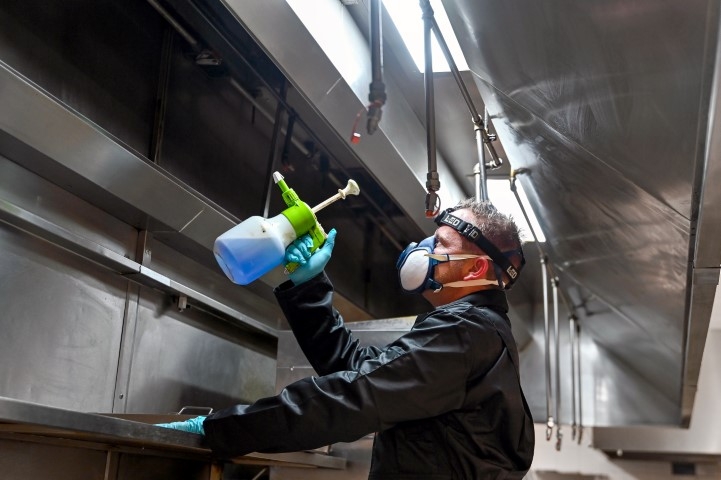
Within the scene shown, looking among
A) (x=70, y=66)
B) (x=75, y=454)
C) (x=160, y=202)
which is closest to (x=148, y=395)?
(x=75, y=454)

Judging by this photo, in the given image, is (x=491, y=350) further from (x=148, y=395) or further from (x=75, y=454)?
(x=148, y=395)

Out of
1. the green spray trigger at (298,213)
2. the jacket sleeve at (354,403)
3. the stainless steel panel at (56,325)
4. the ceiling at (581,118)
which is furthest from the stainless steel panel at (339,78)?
the stainless steel panel at (56,325)

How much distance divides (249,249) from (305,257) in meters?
0.19

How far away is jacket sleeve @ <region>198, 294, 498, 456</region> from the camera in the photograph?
1278mm

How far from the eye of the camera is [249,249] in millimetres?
1375

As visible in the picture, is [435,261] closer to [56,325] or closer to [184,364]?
[56,325]

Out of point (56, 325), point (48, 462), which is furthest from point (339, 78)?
point (48, 462)

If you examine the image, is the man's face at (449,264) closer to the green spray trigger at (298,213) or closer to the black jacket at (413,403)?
the black jacket at (413,403)

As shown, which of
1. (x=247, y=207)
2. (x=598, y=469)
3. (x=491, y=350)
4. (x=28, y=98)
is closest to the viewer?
(x=28, y=98)

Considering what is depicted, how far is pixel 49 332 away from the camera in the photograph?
173cm

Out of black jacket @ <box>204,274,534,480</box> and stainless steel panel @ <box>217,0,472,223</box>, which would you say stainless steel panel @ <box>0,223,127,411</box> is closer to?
black jacket @ <box>204,274,534,480</box>

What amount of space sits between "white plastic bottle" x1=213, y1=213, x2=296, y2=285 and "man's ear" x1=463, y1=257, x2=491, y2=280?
1.42ft

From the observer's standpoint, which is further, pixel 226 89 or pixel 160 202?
pixel 226 89

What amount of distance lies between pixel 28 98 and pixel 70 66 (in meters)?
0.49
